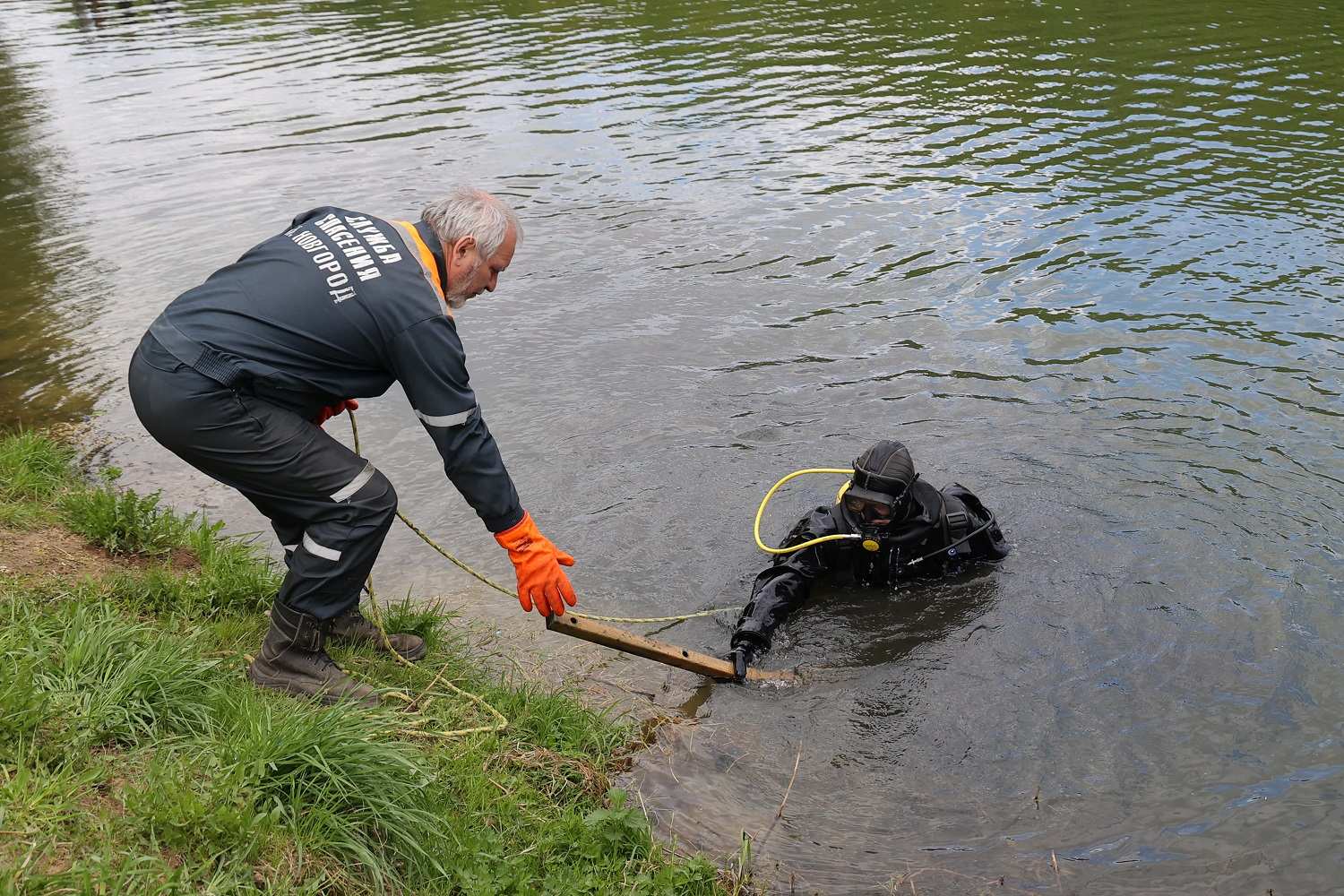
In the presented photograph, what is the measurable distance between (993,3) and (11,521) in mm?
21241

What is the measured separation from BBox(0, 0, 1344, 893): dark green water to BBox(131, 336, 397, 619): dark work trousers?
1693 mm

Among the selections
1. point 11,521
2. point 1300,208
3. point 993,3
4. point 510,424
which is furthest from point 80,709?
point 993,3

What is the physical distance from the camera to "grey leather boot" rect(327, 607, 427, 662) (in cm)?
512

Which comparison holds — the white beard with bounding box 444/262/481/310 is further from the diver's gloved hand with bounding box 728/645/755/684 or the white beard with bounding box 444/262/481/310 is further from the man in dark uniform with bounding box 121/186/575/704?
the diver's gloved hand with bounding box 728/645/755/684

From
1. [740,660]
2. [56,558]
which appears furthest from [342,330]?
[740,660]

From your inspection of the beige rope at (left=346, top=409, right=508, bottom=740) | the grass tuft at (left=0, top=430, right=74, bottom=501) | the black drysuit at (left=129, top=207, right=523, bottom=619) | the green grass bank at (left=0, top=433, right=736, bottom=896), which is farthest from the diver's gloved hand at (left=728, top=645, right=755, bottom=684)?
the grass tuft at (left=0, top=430, right=74, bottom=501)

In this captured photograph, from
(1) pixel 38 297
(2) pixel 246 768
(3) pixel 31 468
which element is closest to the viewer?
(2) pixel 246 768

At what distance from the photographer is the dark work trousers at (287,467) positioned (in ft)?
13.2

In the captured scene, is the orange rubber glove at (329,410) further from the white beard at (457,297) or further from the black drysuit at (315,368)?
the white beard at (457,297)

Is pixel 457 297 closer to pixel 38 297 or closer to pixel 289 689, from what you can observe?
pixel 289 689

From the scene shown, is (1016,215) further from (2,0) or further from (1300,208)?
(2,0)

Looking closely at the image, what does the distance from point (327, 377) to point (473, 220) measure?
821 millimetres

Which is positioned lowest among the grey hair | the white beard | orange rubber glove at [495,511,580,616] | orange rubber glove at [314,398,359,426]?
orange rubber glove at [495,511,580,616]

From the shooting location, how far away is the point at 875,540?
19.7 feet
